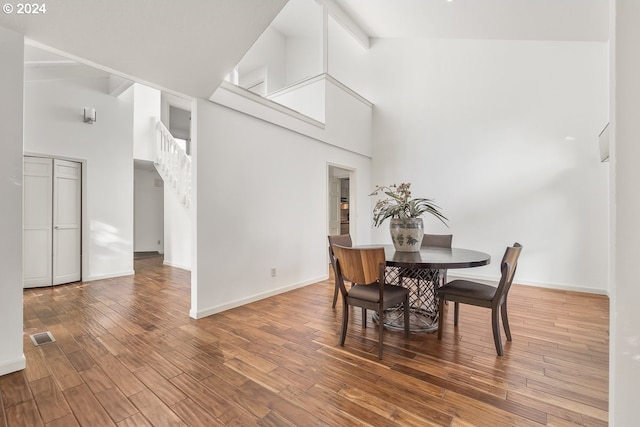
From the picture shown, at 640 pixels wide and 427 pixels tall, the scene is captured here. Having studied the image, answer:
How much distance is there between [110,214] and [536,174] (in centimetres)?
706

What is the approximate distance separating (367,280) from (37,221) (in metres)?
4.99

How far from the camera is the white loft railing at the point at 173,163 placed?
5547 mm

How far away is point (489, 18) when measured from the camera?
3.92 meters

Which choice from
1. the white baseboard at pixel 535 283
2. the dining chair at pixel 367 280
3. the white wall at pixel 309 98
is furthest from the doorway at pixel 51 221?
the white baseboard at pixel 535 283

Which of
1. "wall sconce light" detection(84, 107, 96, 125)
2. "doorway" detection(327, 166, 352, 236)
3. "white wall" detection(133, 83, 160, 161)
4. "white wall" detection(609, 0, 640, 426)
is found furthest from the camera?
"doorway" detection(327, 166, 352, 236)

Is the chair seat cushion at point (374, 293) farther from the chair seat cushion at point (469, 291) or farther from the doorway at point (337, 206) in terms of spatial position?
the doorway at point (337, 206)

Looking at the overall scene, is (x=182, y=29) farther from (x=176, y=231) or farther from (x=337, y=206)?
(x=337, y=206)

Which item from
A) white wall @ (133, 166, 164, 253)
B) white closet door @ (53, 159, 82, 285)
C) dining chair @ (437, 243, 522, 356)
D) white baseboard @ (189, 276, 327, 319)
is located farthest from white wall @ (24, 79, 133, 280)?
dining chair @ (437, 243, 522, 356)

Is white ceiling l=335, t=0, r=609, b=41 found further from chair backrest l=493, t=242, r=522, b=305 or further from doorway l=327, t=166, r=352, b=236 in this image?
doorway l=327, t=166, r=352, b=236

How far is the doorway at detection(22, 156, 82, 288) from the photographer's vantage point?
4.06 meters

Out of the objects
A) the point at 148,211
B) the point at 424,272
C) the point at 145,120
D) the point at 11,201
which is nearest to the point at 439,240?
the point at 424,272

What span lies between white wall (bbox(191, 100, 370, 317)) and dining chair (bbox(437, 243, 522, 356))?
2.24 meters

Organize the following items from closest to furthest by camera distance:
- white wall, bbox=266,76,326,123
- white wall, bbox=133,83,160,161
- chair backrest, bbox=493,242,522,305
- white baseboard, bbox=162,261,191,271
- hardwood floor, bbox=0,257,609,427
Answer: hardwood floor, bbox=0,257,609,427 → chair backrest, bbox=493,242,522,305 → white wall, bbox=266,76,326,123 → white baseboard, bbox=162,261,191,271 → white wall, bbox=133,83,160,161

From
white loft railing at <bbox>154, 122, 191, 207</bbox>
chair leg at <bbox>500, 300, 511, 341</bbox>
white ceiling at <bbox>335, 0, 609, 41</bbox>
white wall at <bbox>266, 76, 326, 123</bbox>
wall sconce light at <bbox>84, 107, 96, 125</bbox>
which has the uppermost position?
white ceiling at <bbox>335, 0, 609, 41</bbox>
